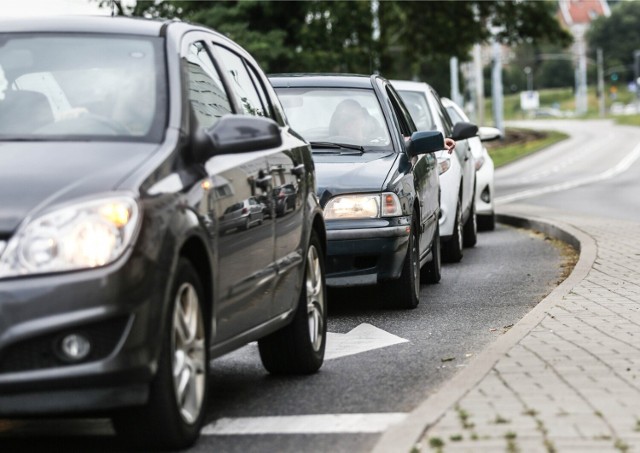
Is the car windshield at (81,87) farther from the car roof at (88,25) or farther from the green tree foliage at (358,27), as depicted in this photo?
the green tree foliage at (358,27)

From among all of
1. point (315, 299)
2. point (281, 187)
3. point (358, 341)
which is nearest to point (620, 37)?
point (358, 341)

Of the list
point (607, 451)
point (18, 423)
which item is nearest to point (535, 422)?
point (607, 451)

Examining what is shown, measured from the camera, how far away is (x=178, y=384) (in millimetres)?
5547

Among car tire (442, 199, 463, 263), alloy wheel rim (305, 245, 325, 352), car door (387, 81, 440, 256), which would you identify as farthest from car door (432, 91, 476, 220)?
alloy wheel rim (305, 245, 325, 352)

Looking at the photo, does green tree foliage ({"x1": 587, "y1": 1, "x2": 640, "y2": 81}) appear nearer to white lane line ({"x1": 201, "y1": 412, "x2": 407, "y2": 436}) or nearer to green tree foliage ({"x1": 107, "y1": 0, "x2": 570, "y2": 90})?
green tree foliage ({"x1": 107, "y1": 0, "x2": 570, "y2": 90})

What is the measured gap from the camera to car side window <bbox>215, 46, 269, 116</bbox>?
711cm

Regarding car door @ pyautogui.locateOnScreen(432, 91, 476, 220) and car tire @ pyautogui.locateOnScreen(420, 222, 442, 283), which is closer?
car tire @ pyautogui.locateOnScreen(420, 222, 442, 283)

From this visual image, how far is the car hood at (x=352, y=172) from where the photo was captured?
10.3m

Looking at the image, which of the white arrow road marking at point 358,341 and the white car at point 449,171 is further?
the white car at point 449,171

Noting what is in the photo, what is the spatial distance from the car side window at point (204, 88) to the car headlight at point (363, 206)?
11.2 ft

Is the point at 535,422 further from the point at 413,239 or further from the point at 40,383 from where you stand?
the point at 413,239

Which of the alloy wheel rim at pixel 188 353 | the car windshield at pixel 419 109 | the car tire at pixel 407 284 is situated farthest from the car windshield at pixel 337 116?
the alloy wheel rim at pixel 188 353

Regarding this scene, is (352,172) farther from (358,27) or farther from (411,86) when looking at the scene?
(358,27)

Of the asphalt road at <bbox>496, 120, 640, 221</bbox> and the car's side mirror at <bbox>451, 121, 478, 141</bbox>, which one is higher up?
the car's side mirror at <bbox>451, 121, 478, 141</bbox>
